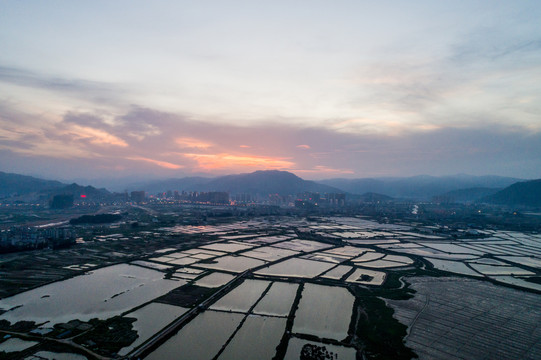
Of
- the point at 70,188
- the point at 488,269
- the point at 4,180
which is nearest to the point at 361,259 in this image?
the point at 488,269

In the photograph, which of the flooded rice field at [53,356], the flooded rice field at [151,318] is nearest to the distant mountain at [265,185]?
the flooded rice field at [151,318]

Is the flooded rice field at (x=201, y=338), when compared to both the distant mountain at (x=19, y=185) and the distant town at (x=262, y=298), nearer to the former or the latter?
the distant town at (x=262, y=298)

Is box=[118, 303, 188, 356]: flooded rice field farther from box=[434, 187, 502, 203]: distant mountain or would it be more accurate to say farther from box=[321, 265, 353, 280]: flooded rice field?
box=[434, 187, 502, 203]: distant mountain

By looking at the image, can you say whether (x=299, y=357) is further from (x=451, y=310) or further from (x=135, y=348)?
(x=451, y=310)

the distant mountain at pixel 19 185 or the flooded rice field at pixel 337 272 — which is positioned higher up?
the distant mountain at pixel 19 185

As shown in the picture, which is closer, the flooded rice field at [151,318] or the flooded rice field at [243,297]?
the flooded rice field at [151,318]

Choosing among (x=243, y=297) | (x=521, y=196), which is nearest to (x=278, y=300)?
(x=243, y=297)

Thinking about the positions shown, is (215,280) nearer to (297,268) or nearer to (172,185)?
(297,268)

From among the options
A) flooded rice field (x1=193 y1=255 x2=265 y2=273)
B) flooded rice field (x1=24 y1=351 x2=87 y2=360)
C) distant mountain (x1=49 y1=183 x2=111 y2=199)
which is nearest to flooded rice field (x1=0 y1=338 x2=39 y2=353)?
flooded rice field (x1=24 y1=351 x2=87 y2=360)
